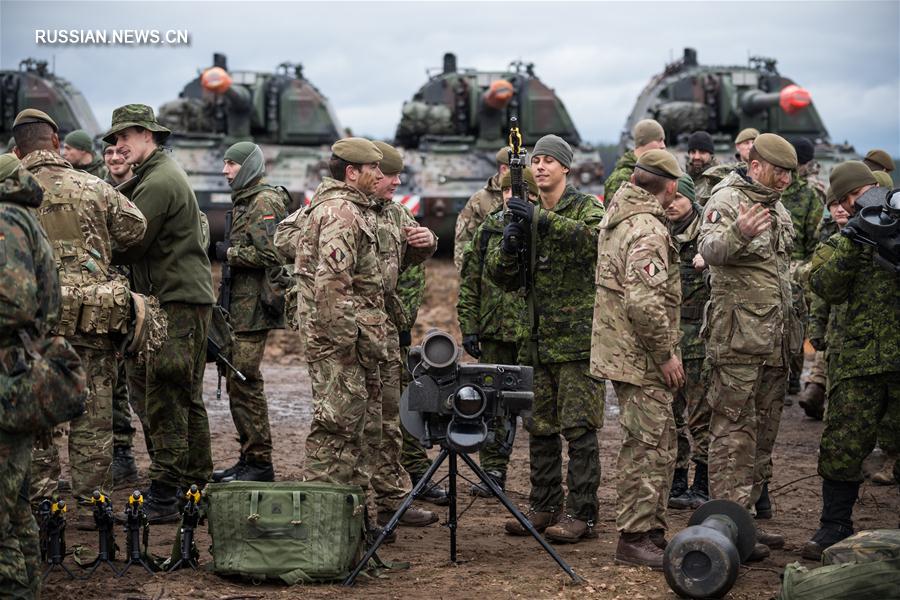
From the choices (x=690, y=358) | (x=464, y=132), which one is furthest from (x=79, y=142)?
(x=464, y=132)

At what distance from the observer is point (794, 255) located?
32.0ft

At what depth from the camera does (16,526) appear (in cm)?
484

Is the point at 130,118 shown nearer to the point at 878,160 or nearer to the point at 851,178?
the point at 851,178

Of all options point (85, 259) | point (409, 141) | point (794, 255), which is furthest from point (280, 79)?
point (85, 259)

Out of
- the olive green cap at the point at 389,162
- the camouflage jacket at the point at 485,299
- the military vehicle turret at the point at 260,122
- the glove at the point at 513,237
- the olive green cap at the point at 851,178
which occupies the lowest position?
the camouflage jacket at the point at 485,299

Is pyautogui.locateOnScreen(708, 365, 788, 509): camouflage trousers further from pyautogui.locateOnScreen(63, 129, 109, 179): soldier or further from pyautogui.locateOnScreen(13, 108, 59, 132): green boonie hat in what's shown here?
pyautogui.locateOnScreen(63, 129, 109, 179): soldier

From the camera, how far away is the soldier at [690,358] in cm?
781

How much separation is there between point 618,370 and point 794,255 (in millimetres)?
4226

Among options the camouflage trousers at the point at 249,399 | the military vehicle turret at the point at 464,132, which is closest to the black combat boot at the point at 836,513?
the camouflage trousers at the point at 249,399

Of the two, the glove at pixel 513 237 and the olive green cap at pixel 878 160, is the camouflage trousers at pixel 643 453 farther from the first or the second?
the olive green cap at pixel 878 160

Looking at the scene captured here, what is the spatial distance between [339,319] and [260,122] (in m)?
14.9

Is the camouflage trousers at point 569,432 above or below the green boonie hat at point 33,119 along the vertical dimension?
below

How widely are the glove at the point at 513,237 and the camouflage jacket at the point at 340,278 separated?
725 mm

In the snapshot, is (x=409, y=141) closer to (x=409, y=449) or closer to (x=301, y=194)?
(x=301, y=194)
